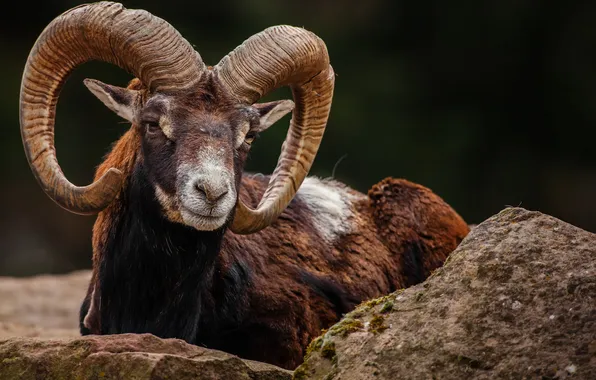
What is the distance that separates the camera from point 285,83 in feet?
30.9

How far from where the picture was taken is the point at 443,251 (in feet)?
36.3

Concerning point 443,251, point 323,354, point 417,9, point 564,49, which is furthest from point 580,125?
point 323,354

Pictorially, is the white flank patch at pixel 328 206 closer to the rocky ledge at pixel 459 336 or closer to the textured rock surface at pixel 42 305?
the textured rock surface at pixel 42 305

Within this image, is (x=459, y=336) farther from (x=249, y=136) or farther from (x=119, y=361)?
(x=249, y=136)

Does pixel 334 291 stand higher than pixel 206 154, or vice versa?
pixel 206 154

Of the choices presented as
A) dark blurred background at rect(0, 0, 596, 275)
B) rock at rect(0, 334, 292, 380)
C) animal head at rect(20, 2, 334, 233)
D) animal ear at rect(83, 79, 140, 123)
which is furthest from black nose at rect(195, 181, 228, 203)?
dark blurred background at rect(0, 0, 596, 275)

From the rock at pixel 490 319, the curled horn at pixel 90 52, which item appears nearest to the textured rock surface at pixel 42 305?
the curled horn at pixel 90 52

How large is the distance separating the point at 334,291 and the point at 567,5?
2042 centimetres

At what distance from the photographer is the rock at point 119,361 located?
20.4 feet

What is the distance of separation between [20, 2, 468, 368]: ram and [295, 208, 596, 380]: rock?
1887mm

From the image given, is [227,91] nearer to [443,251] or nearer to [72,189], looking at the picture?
[72,189]

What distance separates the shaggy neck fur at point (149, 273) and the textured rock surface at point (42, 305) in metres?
2.95

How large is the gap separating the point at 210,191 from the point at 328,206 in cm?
323

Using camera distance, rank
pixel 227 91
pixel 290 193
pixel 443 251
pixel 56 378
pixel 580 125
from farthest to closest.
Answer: pixel 580 125, pixel 443 251, pixel 290 193, pixel 227 91, pixel 56 378
